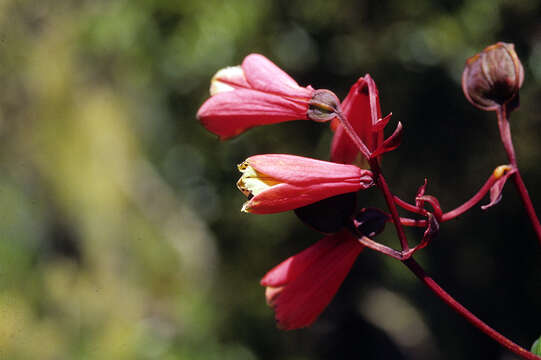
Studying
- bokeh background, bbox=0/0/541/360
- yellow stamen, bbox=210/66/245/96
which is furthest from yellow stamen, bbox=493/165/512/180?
bokeh background, bbox=0/0/541/360

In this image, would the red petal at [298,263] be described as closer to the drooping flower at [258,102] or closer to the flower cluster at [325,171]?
the flower cluster at [325,171]

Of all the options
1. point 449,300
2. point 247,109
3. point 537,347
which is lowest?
point 537,347

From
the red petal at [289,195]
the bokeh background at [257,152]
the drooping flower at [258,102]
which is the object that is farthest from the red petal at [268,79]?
the bokeh background at [257,152]

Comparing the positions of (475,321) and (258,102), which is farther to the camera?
(258,102)

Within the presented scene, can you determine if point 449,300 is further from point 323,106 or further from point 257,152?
point 257,152

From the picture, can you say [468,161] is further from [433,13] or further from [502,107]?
[502,107]

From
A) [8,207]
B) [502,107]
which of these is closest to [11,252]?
[8,207]

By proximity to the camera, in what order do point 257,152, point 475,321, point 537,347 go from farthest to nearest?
point 257,152 < point 537,347 < point 475,321

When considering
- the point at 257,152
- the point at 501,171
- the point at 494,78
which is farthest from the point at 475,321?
the point at 257,152
